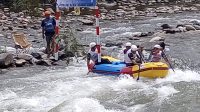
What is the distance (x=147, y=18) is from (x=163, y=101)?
1601 cm

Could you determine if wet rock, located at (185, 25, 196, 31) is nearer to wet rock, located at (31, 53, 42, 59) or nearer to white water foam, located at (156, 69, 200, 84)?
wet rock, located at (31, 53, 42, 59)

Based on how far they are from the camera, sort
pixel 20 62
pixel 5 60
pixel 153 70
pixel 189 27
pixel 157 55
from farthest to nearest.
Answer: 1. pixel 189 27
2. pixel 20 62
3. pixel 5 60
4. pixel 157 55
5. pixel 153 70

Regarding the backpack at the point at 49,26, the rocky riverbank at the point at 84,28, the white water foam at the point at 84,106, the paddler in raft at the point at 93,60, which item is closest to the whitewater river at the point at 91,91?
the white water foam at the point at 84,106

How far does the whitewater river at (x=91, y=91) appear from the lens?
31.4 ft

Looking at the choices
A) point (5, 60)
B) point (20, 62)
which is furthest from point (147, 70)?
point (5, 60)

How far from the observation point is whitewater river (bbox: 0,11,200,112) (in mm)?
9570

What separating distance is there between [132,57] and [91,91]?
1911 millimetres

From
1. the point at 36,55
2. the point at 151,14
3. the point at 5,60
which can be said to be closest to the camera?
the point at 5,60

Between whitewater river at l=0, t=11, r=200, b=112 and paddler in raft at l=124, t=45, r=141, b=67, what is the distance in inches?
21.6

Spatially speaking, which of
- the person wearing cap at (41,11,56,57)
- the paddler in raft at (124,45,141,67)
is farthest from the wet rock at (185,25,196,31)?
the paddler in raft at (124,45,141,67)

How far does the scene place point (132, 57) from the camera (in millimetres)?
12289

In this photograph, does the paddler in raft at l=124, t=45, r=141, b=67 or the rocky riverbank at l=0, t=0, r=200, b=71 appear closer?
the paddler in raft at l=124, t=45, r=141, b=67

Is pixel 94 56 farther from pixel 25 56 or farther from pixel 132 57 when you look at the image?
pixel 25 56

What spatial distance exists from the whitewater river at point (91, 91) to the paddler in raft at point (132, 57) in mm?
549
